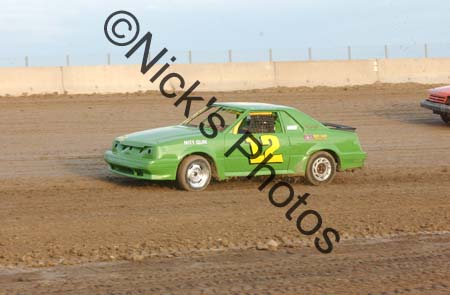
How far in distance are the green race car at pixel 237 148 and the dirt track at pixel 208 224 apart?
32cm

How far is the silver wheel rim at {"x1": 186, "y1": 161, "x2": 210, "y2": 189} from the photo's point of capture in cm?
1309

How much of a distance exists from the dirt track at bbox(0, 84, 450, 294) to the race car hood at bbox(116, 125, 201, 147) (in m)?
0.74

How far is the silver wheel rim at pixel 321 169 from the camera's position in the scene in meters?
14.1

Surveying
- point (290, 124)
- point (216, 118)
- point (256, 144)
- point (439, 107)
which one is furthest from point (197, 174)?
point (439, 107)

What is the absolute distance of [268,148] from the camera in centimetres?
1357

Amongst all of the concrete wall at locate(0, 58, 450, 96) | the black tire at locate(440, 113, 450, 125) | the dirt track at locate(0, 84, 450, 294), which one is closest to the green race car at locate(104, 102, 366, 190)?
the dirt track at locate(0, 84, 450, 294)

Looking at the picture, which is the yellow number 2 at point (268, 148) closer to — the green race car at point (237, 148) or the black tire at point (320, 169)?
the green race car at point (237, 148)

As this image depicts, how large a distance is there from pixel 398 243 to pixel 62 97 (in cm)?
2011

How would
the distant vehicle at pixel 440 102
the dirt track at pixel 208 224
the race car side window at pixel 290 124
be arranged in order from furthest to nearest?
the distant vehicle at pixel 440 102 → the race car side window at pixel 290 124 → the dirt track at pixel 208 224

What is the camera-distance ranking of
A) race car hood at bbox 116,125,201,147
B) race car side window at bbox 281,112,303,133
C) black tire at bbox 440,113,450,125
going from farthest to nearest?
black tire at bbox 440,113,450,125, race car side window at bbox 281,112,303,133, race car hood at bbox 116,125,201,147

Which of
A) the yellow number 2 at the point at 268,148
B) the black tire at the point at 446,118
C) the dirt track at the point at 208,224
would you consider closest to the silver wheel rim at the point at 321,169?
the dirt track at the point at 208,224

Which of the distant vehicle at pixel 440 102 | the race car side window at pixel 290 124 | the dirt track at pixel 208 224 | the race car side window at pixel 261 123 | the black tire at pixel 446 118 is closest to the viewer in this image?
the dirt track at pixel 208 224

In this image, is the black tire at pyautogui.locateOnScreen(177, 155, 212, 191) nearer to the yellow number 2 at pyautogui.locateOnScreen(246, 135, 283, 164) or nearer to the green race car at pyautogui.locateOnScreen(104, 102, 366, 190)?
the green race car at pyautogui.locateOnScreen(104, 102, 366, 190)

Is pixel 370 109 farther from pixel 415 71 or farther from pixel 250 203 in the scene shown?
pixel 250 203
